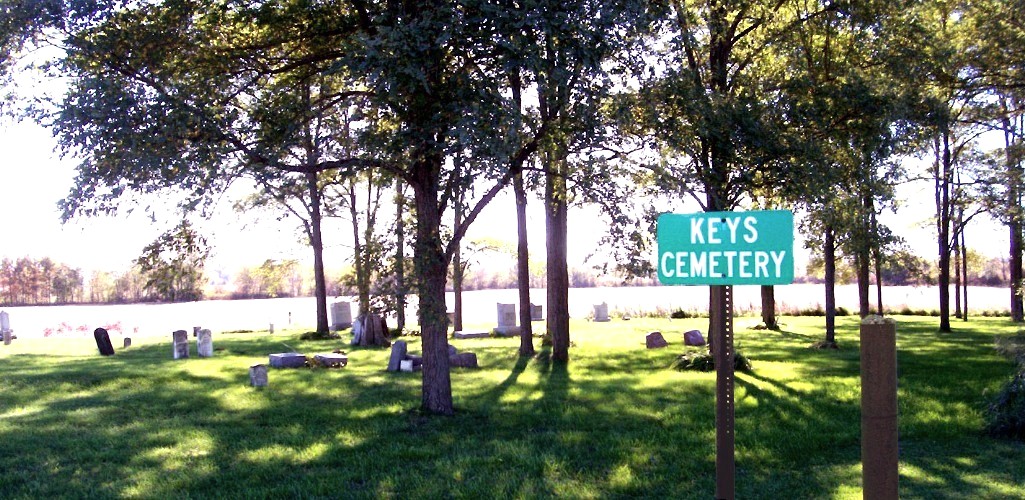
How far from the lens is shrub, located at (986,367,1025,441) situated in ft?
30.2

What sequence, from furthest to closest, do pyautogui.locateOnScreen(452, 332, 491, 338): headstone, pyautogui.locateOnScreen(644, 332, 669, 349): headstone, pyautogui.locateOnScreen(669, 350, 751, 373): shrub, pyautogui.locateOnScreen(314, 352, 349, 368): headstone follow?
pyautogui.locateOnScreen(452, 332, 491, 338): headstone → pyautogui.locateOnScreen(644, 332, 669, 349): headstone → pyautogui.locateOnScreen(314, 352, 349, 368): headstone → pyautogui.locateOnScreen(669, 350, 751, 373): shrub

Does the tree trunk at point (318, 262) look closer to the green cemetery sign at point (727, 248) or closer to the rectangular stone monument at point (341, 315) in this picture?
the rectangular stone monument at point (341, 315)

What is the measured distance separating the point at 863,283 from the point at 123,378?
20.6m

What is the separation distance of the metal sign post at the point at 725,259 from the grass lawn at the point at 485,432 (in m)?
3.39

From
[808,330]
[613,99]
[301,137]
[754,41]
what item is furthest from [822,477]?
[808,330]

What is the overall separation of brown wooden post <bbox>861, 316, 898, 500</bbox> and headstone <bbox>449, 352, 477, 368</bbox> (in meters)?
13.7

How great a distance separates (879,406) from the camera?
3.69 meters

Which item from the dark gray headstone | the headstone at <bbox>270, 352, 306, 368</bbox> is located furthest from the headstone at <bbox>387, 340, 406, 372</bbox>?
the dark gray headstone

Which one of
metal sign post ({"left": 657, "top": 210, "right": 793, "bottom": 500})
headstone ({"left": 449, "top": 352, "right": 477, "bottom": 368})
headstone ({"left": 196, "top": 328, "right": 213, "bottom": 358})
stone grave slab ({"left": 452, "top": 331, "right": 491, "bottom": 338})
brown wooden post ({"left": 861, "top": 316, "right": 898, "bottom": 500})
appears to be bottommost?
stone grave slab ({"left": 452, "top": 331, "right": 491, "bottom": 338})

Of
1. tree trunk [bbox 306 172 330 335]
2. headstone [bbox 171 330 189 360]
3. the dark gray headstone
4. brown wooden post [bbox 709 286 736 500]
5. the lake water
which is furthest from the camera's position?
the lake water

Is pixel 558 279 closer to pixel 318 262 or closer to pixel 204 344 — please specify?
pixel 204 344

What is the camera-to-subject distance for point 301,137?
10.9m

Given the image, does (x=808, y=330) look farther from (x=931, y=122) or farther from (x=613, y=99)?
(x=613, y=99)

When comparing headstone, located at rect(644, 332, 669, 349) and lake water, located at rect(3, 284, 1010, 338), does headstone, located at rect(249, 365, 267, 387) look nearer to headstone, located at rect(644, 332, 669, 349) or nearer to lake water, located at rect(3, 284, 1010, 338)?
headstone, located at rect(644, 332, 669, 349)
